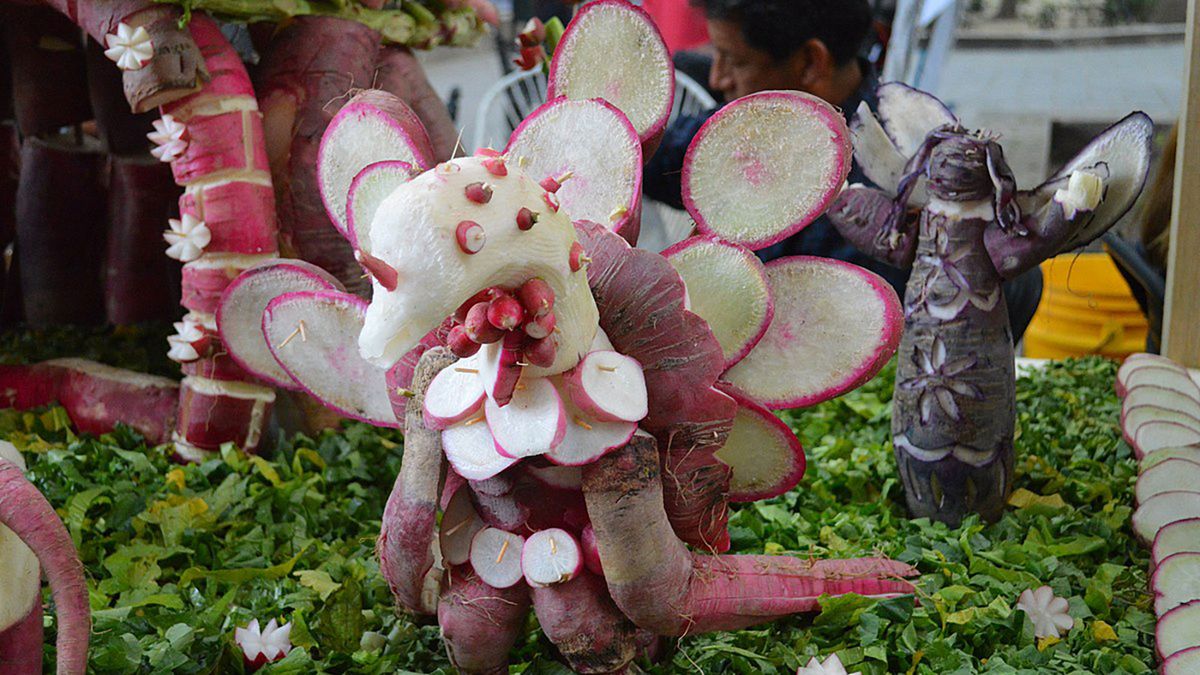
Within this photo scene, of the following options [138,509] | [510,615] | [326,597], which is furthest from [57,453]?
[510,615]

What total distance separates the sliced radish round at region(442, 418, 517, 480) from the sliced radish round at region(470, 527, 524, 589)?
74 mm

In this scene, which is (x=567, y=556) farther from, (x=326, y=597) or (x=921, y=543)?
(x=921, y=543)

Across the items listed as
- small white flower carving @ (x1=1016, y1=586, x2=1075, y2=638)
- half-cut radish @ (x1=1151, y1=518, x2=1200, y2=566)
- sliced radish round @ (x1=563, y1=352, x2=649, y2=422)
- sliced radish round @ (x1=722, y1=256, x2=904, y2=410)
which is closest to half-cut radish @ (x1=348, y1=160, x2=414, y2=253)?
sliced radish round @ (x1=563, y1=352, x2=649, y2=422)

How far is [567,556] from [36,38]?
1.39 m

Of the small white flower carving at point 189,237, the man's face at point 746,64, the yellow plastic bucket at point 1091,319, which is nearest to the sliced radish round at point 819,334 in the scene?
the small white flower carving at point 189,237

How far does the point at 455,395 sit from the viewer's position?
855 mm

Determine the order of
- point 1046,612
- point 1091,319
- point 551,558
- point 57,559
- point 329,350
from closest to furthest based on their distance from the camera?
point 57,559 < point 551,558 < point 329,350 < point 1046,612 < point 1091,319

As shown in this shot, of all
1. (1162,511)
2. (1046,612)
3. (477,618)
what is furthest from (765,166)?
(1162,511)

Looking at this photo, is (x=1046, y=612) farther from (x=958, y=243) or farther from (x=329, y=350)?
(x=329, y=350)

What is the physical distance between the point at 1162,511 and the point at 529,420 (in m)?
0.81

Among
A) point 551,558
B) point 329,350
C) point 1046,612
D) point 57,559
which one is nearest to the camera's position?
point 57,559

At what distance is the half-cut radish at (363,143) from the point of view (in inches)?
36.3

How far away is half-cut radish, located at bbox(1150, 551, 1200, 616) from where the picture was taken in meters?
1.09

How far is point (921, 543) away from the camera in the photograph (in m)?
1.23
